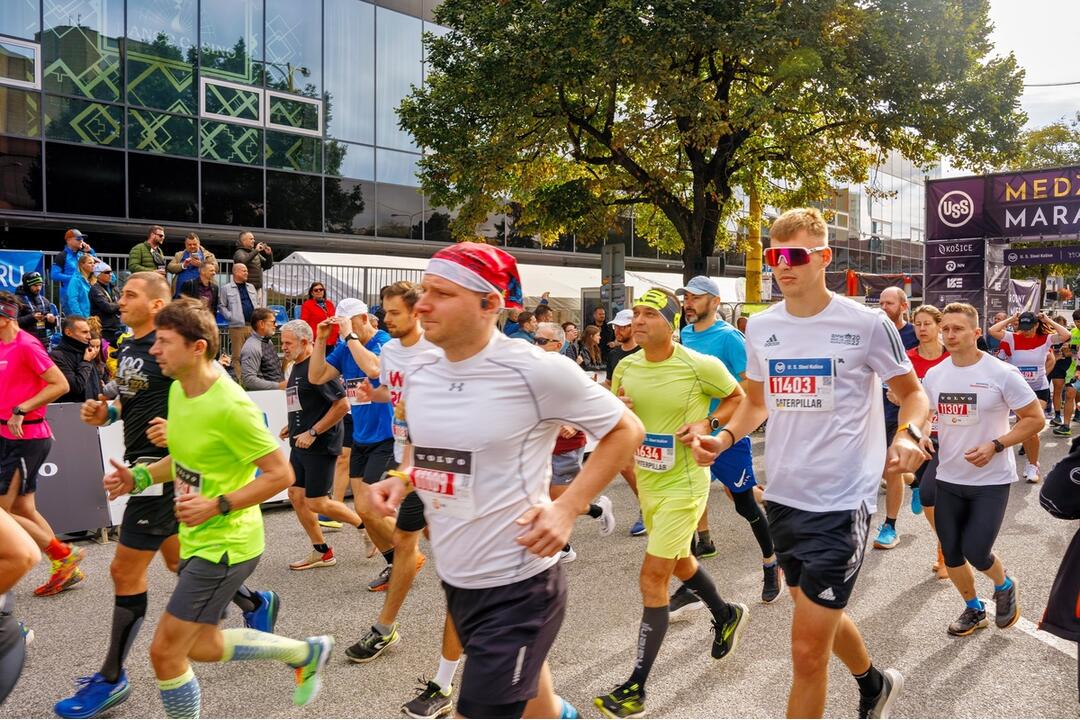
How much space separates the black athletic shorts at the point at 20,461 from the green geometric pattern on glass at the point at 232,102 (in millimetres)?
14304

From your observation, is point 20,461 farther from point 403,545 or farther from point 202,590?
point 202,590

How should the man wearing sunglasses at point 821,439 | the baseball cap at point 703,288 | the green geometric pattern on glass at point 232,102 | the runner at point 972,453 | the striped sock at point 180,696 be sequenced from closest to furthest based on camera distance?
the man wearing sunglasses at point 821,439 → the striped sock at point 180,696 → the runner at point 972,453 → the baseball cap at point 703,288 → the green geometric pattern on glass at point 232,102

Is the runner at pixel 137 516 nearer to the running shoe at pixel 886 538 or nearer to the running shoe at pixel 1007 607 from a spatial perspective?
the running shoe at pixel 1007 607

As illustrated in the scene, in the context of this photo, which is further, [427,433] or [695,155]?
Answer: [695,155]

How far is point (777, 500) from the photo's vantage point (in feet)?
11.4

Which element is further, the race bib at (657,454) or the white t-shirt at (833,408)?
the race bib at (657,454)

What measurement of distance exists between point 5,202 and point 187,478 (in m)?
15.6

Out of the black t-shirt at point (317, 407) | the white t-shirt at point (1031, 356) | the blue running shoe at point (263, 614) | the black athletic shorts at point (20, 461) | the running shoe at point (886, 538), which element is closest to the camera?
the blue running shoe at point (263, 614)

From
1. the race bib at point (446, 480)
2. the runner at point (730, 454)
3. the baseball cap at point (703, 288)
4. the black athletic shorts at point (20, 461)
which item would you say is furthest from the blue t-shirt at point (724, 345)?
the black athletic shorts at point (20, 461)

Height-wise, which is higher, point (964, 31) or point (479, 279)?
point (964, 31)

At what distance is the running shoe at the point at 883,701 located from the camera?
3.56 m

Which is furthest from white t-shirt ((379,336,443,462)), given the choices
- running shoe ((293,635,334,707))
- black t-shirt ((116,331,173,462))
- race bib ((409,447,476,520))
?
race bib ((409,447,476,520))

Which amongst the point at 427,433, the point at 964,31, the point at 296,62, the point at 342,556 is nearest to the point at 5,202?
the point at 296,62

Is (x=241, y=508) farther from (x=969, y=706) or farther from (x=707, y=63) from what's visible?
(x=707, y=63)
